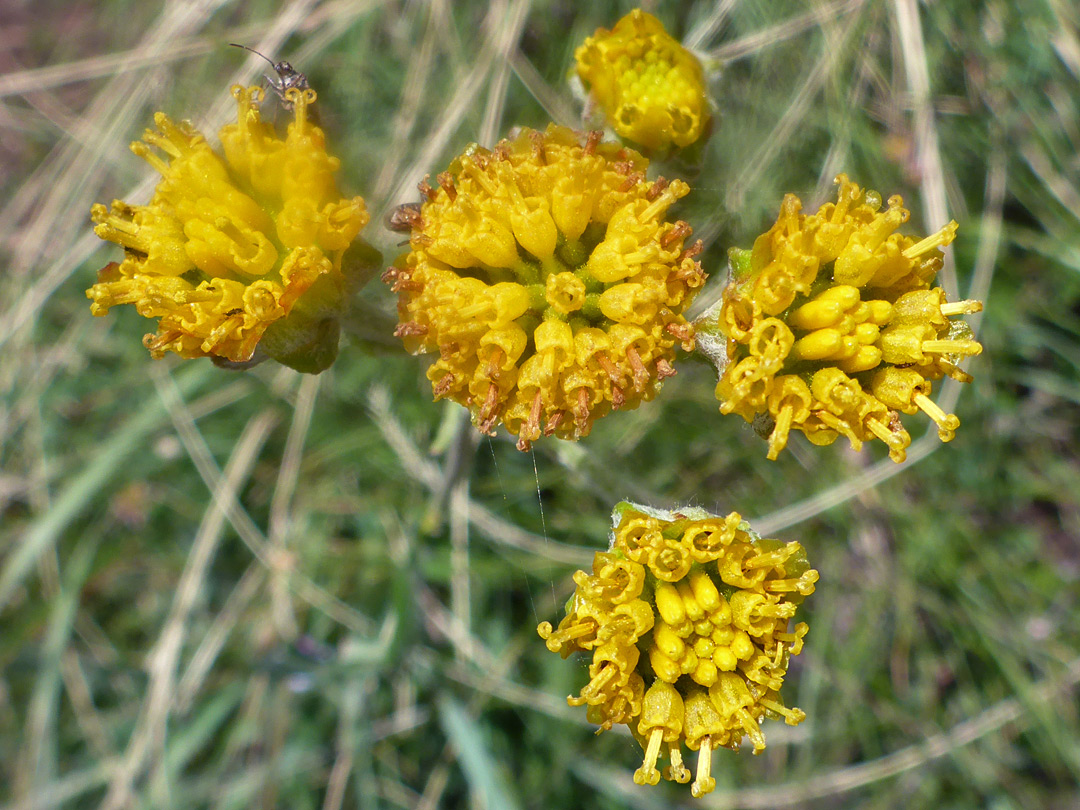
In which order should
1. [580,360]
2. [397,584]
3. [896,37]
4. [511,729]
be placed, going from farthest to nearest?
[511,729] → [896,37] → [397,584] → [580,360]

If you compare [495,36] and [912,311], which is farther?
[495,36]

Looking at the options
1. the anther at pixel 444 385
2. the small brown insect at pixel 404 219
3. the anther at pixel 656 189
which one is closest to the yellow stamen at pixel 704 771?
the anther at pixel 444 385

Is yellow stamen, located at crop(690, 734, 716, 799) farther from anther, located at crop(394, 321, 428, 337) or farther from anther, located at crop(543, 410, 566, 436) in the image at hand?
anther, located at crop(394, 321, 428, 337)

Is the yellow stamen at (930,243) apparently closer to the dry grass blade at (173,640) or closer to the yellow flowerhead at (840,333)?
the yellow flowerhead at (840,333)

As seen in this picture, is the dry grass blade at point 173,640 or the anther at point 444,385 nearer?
the anther at point 444,385

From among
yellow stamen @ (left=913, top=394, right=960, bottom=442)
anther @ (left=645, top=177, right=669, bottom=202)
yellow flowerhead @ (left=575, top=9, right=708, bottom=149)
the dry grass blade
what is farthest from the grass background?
yellow stamen @ (left=913, top=394, right=960, bottom=442)

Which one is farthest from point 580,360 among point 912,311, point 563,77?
point 563,77

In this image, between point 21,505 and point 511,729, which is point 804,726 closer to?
point 511,729
